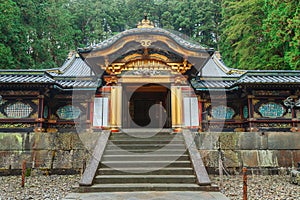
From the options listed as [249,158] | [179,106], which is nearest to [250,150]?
[249,158]

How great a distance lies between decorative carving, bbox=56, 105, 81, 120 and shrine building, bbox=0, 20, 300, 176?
0.04m

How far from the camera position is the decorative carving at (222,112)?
10492mm

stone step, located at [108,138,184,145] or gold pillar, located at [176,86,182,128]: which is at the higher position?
gold pillar, located at [176,86,182,128]

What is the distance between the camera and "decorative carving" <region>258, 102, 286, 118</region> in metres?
9.66

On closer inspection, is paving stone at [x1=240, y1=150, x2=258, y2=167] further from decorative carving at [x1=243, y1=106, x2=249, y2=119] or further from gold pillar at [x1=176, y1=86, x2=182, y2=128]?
gold pillar at [x1=176, y1=86, x2=182, y2=128]

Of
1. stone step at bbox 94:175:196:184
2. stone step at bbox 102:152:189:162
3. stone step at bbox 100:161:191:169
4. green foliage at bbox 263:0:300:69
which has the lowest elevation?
stone step at bbox 94:175:196:184

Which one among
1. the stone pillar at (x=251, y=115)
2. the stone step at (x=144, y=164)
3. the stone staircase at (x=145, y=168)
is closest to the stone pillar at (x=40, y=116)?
the stone staircase at (x=145, y=168)

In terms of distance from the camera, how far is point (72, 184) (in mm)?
6684

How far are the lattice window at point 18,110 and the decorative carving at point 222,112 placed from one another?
23.5 ft

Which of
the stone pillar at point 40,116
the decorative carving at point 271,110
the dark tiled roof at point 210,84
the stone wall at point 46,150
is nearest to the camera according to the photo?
the stone wall at point 46,150

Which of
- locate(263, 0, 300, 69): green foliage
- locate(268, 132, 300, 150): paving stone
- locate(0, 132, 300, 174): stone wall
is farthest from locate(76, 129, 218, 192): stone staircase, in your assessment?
locate(263, 0, 300, 69): green foliage

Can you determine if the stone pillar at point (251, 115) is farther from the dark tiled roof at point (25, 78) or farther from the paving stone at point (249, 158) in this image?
the dark tiled roof at point (25, 78)

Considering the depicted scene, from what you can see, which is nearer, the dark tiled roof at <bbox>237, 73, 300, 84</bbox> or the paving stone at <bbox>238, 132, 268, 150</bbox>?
the paving stone at <bbox>238, 132, 268, 150</bbox>

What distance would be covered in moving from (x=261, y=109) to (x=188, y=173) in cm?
495
